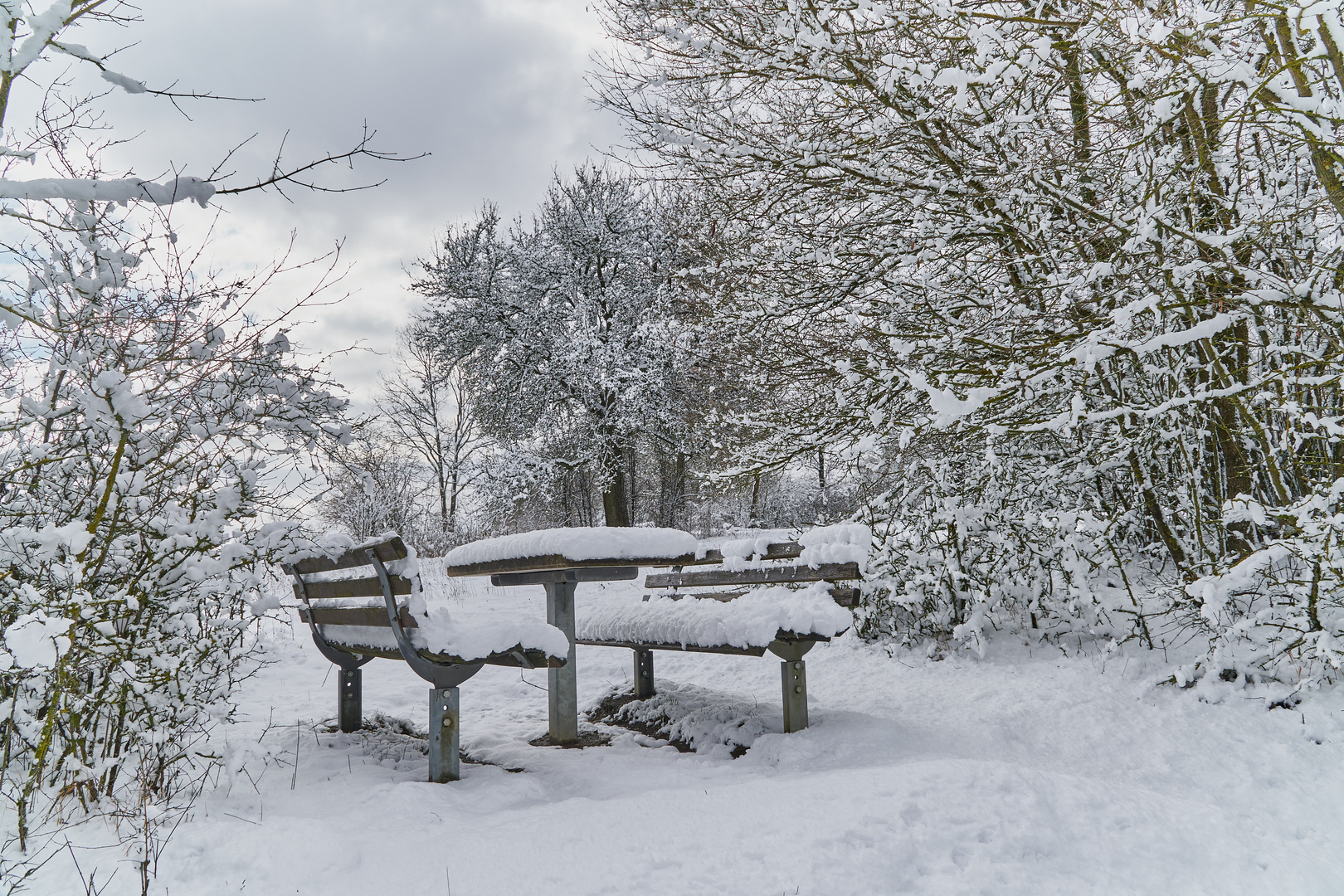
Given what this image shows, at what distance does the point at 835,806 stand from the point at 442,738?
1.50m

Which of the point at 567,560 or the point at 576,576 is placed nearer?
the point at 567,560

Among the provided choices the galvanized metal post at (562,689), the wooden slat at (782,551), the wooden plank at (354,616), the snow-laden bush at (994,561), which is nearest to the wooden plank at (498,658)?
the wooden plank at (354,616)

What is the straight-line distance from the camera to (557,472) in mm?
14891

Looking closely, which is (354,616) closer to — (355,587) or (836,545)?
(355,587)

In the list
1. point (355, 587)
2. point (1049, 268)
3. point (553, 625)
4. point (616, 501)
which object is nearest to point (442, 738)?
point (355, 587)

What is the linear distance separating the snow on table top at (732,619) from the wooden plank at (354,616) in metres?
1.37

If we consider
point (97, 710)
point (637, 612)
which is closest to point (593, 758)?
point (637, 612)

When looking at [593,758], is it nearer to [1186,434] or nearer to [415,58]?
[415,58]

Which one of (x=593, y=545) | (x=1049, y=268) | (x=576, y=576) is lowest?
(x=576, y=576)

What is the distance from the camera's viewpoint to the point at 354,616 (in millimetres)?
3098

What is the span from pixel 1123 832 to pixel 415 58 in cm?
420

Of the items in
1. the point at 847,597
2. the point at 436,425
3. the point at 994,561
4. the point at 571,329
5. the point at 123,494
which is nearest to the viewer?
the point at 123,494

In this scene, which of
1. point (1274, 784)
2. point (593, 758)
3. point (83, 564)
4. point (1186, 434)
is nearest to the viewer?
point (83, 564)

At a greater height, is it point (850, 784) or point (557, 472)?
point (557, 472)
